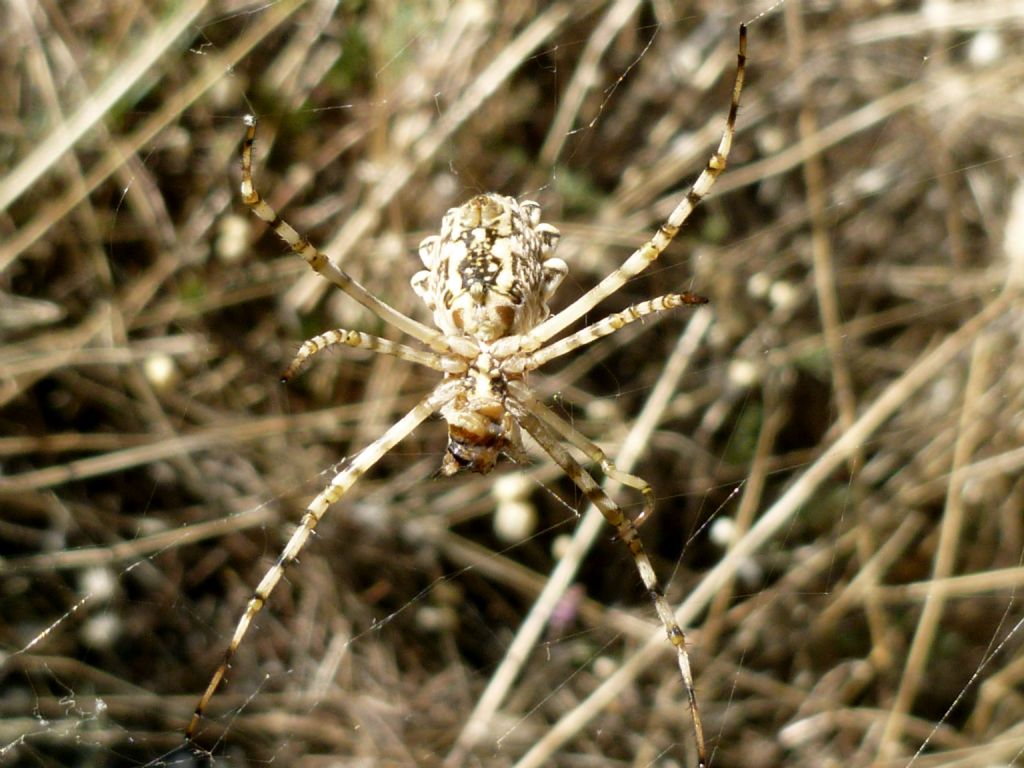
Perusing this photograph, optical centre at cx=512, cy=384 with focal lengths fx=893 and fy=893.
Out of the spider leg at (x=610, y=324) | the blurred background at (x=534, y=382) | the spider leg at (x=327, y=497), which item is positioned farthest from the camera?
the blurred background at (x=534, y=382)

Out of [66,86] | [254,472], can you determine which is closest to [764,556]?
[254,472]

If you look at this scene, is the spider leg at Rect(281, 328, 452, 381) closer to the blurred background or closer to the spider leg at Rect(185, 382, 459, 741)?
the spider leg at Rect(185, 382, 459, 741)

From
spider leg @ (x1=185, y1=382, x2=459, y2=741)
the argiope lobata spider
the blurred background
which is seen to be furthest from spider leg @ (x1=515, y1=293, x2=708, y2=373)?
the blurred background

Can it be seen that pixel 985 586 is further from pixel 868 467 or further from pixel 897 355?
pixel 897 355

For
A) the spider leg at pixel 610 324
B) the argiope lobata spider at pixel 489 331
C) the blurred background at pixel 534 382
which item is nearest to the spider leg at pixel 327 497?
the argiope lobata spider at pixel 489 331

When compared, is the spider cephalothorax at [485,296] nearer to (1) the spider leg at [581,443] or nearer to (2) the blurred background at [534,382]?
(1) the spider leg at [581,443]

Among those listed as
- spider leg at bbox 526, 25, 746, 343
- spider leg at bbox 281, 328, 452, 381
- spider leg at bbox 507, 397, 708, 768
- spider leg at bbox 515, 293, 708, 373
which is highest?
spider leg at bbox 526, 25, 746, 343

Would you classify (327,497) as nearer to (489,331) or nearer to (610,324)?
(489,331)
